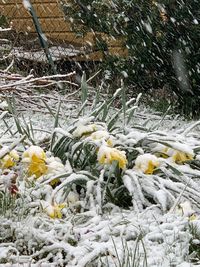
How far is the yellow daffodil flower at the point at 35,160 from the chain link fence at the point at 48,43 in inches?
109

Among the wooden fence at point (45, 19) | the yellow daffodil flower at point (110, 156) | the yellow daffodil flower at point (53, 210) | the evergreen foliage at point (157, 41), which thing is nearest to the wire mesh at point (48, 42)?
the wooden fence at point (45, 19)

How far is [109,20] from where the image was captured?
6.51 m

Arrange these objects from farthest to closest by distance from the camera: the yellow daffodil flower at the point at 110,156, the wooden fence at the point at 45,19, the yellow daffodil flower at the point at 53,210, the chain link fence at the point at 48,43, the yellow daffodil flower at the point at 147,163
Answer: the wooden fence at the point at 45,19
the chain link fence at the point at 48,43
the yellow daffodil flower at the point at 147,163
the yellow daffodil flower at the point at 110,156
the yellow daffodil flower at the point at 53,210

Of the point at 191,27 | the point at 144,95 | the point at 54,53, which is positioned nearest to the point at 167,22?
the point at 191,27

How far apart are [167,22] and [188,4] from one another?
312 millimetres

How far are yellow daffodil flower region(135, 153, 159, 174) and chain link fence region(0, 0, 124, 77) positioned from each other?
2845 millimetres

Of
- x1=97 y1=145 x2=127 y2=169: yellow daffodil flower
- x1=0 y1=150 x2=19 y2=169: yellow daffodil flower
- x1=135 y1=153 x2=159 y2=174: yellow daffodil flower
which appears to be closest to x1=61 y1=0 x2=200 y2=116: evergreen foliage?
x1=135 y1=153 x2=159 y2=174: yellow daffodil flower

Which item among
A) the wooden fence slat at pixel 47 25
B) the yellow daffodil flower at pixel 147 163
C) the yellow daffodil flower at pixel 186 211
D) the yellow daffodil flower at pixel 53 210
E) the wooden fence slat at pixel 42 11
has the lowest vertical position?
the yellow daffodil flower at pixel 186 211

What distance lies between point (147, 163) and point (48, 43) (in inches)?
247

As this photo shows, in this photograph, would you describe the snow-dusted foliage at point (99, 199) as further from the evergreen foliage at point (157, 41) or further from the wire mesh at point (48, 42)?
the wire mesh at point (48, 42)

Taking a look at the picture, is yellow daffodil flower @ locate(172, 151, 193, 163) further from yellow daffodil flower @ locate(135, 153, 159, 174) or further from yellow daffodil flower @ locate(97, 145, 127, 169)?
yellow daffodil flower @ locate(97, 145, 127, 169)

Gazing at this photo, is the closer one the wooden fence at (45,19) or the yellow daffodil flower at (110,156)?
the yellow daffodil flower at (110,156)

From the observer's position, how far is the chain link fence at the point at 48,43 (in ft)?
25.6

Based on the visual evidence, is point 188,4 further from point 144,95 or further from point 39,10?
point 39,10
